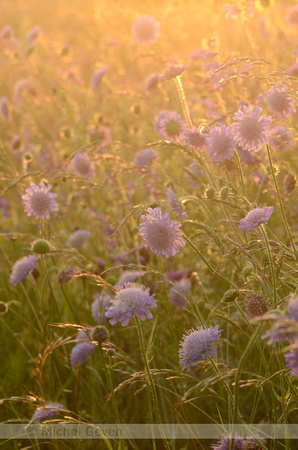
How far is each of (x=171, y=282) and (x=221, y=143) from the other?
510mm

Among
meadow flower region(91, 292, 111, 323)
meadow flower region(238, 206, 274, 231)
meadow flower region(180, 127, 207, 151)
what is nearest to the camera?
meadow flower region(238, 206, 274, 231)

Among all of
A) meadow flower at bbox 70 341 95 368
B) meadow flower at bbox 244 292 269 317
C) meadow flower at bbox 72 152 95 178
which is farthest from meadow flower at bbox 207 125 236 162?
meadow flower at bbox 72 152 95 178

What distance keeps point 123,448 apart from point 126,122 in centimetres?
321

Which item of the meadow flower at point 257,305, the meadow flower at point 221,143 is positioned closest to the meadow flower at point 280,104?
the meadow flower at point 221,143

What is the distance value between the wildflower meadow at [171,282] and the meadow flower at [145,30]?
10mm

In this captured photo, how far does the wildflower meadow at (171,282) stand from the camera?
1.24 m

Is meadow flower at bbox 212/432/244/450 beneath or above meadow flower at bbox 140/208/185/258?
beneath

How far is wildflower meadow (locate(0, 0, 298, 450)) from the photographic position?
4.05ft

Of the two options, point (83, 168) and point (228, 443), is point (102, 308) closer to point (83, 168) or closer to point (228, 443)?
point (228, 443)

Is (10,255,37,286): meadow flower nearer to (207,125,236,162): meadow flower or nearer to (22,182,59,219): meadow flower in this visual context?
(22,182,59,219): meadow flower

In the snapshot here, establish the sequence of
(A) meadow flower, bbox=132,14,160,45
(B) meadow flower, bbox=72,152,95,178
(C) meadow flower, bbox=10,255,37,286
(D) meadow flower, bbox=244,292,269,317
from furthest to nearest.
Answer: (A) meadow flower, bbox=132,14,160,45 < (B) meadow flower, bbox=72,152,95,178 < (C) meadow flower, bbox=10,255,37,286 < (D) meadow flower, bbox=244,292,269,317

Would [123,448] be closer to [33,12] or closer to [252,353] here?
[252,353]

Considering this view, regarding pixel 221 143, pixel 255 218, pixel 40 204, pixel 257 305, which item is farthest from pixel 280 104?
pixel 40 204

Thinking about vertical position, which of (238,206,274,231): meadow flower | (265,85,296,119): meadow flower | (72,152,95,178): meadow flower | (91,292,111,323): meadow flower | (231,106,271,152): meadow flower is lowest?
(91,292,111,323): meadow flower
